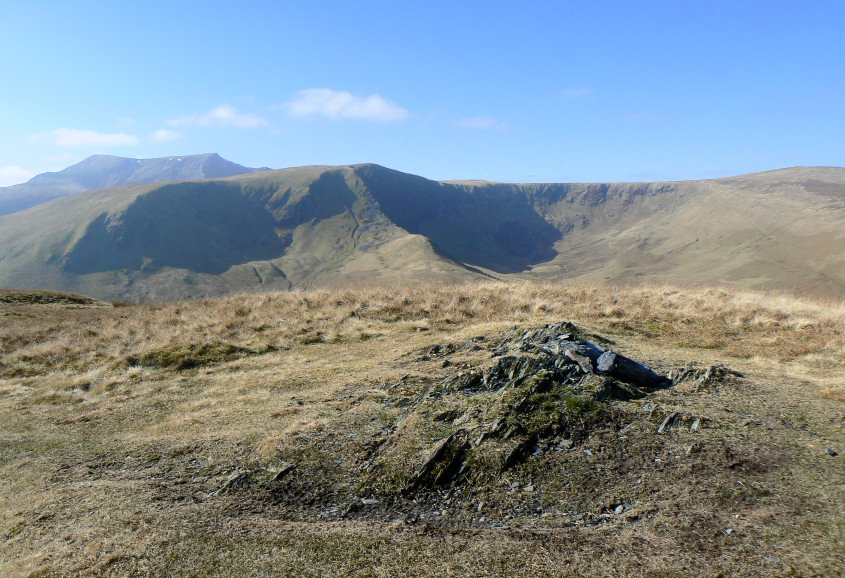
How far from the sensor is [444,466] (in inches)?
259

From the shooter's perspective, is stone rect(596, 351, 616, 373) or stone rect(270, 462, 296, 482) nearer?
stone rect(270, 462, 296, 482)

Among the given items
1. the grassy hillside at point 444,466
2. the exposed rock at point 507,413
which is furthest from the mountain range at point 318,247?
the exposed rock at point 507,413

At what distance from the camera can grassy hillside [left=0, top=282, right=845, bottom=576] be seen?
4.86 metres

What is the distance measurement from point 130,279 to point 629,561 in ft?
495

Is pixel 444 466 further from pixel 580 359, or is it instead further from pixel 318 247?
pixel 318 247

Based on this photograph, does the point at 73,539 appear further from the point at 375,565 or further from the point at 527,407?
the point at 527,407

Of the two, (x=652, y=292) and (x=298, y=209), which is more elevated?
(x=298, y=209)

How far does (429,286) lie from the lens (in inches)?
933

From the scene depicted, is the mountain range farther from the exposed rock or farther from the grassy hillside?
the exposed rock

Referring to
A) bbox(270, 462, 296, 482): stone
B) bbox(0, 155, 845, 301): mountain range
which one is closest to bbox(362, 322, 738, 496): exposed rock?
bbox(270, 462, 296, 482): stone

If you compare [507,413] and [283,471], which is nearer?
[283,471]

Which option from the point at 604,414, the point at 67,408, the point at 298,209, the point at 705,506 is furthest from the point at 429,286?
the point at 298,209

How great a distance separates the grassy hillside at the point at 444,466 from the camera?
486 cm

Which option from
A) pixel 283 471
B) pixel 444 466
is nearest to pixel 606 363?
pixel 444 466
